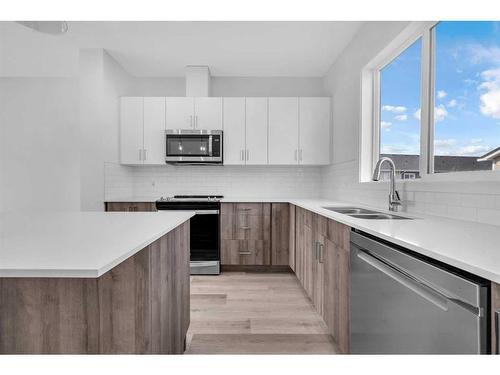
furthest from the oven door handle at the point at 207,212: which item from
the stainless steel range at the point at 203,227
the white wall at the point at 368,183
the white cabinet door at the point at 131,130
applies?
the white wall at the point at 368,183

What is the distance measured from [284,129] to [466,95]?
7.56ft

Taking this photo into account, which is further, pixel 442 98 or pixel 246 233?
pixel 246 233

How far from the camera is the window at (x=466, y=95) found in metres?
1.61

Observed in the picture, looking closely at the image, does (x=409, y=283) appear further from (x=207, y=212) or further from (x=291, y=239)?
(x=207, y=212)

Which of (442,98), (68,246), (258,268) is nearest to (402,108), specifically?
(442,98)

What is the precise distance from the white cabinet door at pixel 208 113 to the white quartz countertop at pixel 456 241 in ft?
8.73

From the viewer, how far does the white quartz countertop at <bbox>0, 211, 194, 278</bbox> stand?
689 millimetres

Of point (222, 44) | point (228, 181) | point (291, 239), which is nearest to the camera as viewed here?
point (222, 44)

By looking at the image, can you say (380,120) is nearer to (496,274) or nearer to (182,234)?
(182,234)

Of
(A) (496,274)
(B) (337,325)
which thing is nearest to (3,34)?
(A) (496,274)

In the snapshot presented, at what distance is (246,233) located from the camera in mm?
3674

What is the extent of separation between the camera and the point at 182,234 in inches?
73.1

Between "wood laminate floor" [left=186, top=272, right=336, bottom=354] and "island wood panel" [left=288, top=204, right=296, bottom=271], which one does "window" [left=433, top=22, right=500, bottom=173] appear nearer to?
"wood laminate floor" [left=186, top=272, right=336, bottom=354]

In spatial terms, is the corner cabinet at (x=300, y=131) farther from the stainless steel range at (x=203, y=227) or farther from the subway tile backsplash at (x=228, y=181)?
the stainless steel range at (x=203, y=227)
